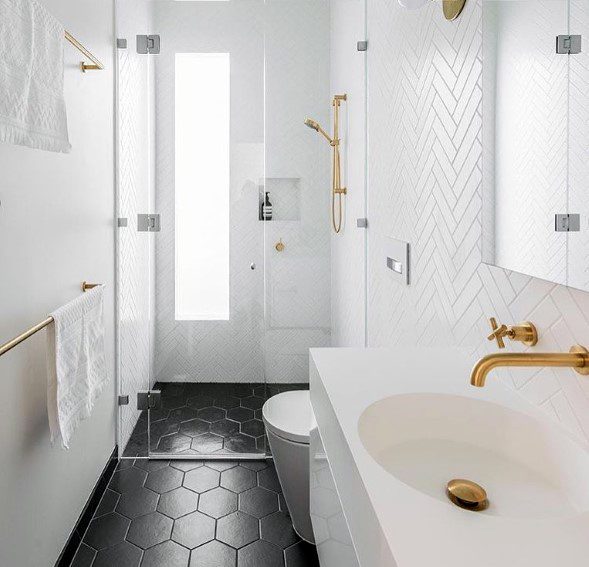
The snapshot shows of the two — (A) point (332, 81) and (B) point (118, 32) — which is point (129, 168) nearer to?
(B) point (118, 32)

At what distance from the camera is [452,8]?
1374 millimetres

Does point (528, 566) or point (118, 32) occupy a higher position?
point (118, 32)

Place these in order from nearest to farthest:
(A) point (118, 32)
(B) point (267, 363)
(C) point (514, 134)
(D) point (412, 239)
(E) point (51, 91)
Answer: (C) point (514, 134) → (E) point (51, 91) → (D) point (412, 239) → (A) point (118, 32) → (B) point (267, 363)

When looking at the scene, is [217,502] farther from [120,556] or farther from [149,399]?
[149,399]

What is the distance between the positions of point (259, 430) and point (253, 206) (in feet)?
3.79

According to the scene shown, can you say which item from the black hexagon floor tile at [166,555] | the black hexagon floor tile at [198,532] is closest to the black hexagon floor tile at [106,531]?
the black hexagon floor tile at [198,532]

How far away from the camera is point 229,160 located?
260 centimetres

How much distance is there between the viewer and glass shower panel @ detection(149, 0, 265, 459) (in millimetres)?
2551

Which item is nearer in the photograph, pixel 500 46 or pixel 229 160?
pixel 500 46

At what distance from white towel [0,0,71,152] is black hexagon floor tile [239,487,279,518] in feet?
5.10

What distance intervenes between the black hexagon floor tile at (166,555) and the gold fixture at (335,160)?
5.12 feet

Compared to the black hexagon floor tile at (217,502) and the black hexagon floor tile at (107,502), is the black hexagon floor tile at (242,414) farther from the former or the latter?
the black hexagon floor tile at (107,502)

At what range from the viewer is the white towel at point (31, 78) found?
3.86 ft

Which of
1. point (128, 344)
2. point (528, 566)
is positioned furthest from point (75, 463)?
point (528, 566)
